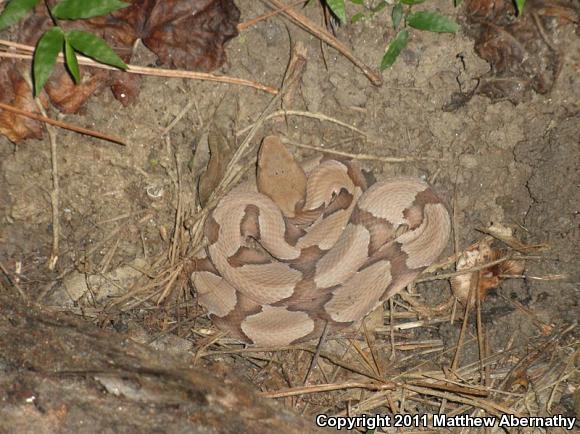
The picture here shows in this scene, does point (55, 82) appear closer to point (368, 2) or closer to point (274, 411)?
point (368, 2)

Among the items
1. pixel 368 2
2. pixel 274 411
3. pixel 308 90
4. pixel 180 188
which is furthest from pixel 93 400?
pixel 368 2

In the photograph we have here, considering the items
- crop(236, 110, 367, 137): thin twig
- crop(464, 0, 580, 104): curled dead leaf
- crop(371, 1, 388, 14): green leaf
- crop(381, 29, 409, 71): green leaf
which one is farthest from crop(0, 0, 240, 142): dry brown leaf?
crop(464, 0, 580, 104): curled dead leaf

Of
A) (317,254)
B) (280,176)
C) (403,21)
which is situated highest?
(403,21)

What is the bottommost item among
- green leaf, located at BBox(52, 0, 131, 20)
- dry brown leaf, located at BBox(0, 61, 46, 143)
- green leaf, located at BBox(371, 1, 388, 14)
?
dry brown leaf, located at BBox(0, 61, 46, 143)

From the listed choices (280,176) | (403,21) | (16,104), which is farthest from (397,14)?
(16,104)

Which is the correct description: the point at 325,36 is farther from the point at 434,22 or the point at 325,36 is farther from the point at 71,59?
the point at 71,59

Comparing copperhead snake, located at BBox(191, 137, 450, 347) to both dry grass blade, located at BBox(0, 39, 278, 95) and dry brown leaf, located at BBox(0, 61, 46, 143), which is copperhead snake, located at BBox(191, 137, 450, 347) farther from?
dry brown leaf, located at BBox(0, 61, 46, 143)

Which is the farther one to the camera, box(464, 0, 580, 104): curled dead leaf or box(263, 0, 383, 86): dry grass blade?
box(263, 0, 383, 86): dry grass blade
